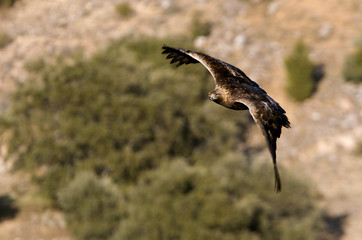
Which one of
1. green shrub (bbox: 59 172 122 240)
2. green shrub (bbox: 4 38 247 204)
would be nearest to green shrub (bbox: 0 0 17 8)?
green shrub (bbox: 4 38 247 204)

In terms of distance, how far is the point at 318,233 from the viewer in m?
19.9

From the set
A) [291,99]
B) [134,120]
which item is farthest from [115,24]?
[134,120]

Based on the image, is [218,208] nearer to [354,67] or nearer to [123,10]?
[354,67]

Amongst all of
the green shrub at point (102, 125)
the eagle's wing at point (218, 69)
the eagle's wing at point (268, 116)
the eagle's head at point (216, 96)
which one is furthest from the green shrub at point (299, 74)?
the eagle's wing at point (268, 116)

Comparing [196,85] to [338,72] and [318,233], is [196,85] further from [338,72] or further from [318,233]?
[318,233]

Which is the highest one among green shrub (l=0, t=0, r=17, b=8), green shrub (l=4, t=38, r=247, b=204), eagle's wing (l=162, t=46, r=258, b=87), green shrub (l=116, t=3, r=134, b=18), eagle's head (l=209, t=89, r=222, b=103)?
green shrub (l=116, t=3, r=134, b=18)

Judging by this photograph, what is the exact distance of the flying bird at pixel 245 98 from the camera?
6723 millimetres

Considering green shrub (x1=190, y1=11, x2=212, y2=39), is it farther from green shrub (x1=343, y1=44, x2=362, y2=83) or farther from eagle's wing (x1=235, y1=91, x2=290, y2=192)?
eagle's wing (x1=235, y1=91, x2=290, y2=192)

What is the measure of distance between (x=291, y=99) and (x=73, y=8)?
16.3 meters

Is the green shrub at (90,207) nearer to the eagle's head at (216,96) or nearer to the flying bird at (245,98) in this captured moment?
the flying bird at (245,98)

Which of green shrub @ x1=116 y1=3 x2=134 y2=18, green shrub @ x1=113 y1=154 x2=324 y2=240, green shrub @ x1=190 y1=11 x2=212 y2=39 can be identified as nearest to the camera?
green shrub @ x1=113 y1=154 x2=324 y2=240

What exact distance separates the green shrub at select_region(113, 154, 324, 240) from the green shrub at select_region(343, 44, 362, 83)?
11.2 meters

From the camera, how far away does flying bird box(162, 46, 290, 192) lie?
6.72 m

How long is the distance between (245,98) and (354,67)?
23846 millimetres
